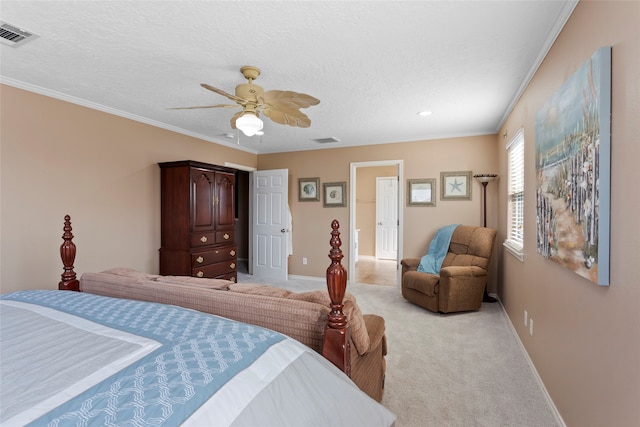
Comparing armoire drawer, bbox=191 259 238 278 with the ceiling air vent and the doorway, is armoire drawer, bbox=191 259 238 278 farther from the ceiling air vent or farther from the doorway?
the doorway

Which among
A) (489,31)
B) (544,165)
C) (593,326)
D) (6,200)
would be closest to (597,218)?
(593,326)

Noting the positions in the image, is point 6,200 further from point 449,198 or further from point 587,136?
point 449,198

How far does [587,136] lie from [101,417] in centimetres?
210

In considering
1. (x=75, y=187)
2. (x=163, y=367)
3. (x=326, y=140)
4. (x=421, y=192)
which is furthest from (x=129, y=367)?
(x=421, y=192)

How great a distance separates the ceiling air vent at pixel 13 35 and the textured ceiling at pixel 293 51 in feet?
0.21

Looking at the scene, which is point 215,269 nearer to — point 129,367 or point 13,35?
point 13,35

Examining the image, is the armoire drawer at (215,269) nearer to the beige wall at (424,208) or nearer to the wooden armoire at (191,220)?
the wooden armoire at (191,220)

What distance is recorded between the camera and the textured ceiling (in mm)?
1839

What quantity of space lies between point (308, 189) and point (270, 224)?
0.95 m

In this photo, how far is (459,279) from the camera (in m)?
3.77

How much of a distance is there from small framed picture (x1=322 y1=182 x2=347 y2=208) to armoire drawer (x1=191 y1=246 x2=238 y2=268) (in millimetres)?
1862

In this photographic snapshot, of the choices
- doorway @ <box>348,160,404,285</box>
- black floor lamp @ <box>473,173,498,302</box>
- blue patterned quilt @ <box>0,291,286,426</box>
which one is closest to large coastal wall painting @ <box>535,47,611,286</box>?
blue patterned quilt @ <box>0,291,286,426</box>

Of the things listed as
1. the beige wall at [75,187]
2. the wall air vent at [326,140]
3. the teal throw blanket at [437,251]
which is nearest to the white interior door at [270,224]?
the wall air vent at [326,140]

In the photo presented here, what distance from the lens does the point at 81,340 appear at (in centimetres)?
118
